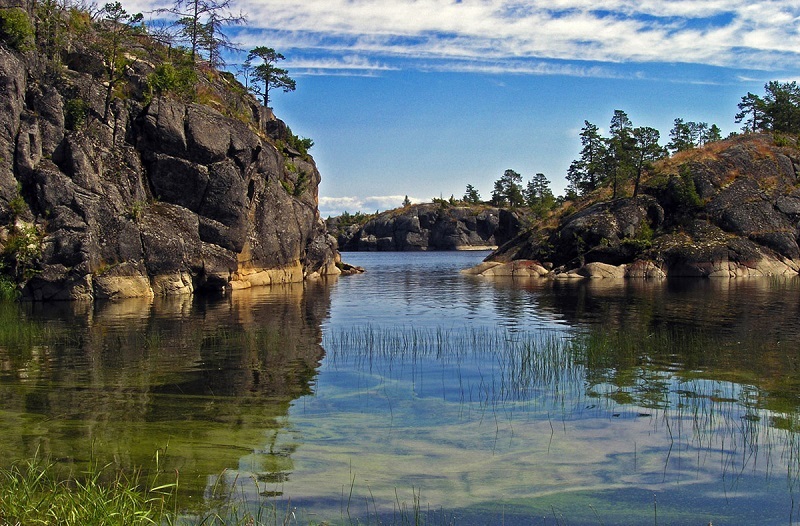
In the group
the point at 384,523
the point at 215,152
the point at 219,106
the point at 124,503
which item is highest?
the point at 219,106

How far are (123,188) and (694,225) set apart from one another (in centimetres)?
5509

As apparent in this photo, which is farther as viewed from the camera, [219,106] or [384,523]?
[219,106]

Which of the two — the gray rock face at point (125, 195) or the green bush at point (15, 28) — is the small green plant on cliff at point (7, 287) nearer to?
the gray rock face at point (125, 195)

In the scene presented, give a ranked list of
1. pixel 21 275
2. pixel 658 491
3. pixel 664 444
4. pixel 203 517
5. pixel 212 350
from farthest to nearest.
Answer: pixel 21 275 → pixel 212 350 → pixel 664 444 → pixel 658 491 → pixel 203 517

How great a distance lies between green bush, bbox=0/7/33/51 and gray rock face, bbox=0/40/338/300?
34.2 inches

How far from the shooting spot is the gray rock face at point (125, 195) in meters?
40.8

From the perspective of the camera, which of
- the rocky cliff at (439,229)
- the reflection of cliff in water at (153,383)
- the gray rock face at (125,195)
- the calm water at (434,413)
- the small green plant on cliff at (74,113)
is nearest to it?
the calm water at (434,413)

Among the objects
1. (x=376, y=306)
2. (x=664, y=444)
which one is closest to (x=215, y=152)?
(x=376, y=306)

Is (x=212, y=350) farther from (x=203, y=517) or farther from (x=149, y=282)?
(x=149, y=282)

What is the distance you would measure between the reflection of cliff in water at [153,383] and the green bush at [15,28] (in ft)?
56.3

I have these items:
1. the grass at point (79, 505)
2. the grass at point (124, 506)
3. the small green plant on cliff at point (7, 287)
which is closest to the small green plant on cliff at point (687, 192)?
the small green plant on cliff at point (7, 287)

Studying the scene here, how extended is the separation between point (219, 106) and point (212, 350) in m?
37.9

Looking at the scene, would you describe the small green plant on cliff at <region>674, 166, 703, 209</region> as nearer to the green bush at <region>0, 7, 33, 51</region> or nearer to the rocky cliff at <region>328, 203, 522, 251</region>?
the green bush at <region>0, 7, 33, 51</region>

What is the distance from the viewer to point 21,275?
40188 millimetres
